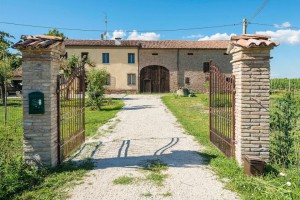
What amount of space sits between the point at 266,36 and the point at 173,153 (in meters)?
3.27

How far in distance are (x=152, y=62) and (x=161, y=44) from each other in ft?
9.19

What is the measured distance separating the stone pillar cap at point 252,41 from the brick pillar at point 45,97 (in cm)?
344

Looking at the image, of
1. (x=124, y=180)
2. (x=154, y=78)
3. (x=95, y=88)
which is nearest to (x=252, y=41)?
(x=124, y=180)

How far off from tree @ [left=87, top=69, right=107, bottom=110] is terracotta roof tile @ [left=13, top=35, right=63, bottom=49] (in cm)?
1044

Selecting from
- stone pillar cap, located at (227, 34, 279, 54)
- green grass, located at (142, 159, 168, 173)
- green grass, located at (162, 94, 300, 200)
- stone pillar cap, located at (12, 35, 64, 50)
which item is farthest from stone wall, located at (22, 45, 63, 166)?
stone pillar cap, located at (227, 34, 279, 54)

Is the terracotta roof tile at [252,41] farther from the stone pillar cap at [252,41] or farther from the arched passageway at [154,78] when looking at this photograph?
the arched passageway at [154,78]

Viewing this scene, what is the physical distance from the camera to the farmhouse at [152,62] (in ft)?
107

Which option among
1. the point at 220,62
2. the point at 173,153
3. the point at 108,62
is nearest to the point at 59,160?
the point at 173,153

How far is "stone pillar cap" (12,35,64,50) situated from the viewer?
4621 mm

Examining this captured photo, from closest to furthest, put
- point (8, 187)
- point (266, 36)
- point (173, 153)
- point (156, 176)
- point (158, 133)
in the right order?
point (8, 187)
point (156, 176)
point (266, 36)
point (173, 153)
point (158, 133)

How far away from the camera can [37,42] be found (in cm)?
475

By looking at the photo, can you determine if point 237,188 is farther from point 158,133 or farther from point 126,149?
point 158,133

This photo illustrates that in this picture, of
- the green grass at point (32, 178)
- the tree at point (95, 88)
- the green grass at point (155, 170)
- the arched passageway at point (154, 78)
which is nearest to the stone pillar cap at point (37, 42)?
the green grass at point (32, 178)

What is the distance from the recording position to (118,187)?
4242 mm
